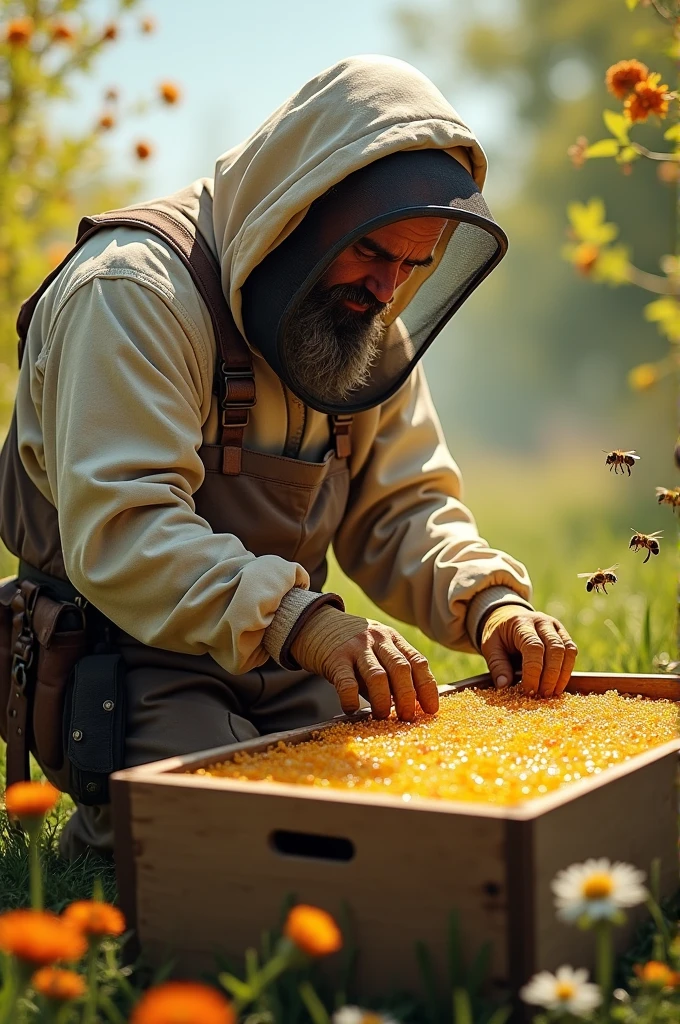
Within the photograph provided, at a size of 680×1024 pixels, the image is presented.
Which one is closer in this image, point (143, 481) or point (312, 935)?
point (312, 935)

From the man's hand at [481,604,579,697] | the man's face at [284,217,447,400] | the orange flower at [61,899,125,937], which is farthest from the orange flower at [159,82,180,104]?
the orange flower at [61,899,125,937]

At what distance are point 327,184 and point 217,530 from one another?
2.51 ft

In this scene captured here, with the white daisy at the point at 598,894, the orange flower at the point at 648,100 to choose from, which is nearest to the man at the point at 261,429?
the orange flower at the point at 648,100

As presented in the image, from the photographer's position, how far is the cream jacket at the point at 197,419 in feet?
7.00

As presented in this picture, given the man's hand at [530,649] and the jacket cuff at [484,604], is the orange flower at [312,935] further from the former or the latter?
the jacket cuff at [484,604]

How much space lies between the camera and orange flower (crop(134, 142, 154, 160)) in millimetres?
4652

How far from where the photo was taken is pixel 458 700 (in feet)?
7.76

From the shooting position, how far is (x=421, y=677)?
2162 mm

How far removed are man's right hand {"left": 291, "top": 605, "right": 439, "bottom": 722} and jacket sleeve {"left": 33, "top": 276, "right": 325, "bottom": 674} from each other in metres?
0.07

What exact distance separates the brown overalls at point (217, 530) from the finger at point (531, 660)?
1.73ft

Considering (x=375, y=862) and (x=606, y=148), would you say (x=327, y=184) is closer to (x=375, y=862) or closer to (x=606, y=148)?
→ (x=606, y=148)

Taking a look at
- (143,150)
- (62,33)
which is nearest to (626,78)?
(143,150)

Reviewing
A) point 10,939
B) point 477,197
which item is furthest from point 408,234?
point 10,939

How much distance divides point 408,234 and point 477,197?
16 cm
